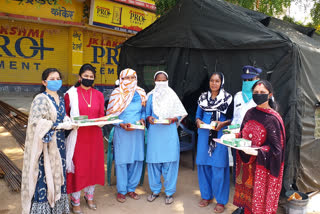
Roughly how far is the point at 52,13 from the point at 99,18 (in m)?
Result: 1.72

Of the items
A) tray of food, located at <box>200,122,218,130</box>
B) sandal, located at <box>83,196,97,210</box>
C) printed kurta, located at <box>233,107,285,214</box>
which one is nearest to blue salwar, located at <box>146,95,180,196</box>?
tray of food, located at <box>200,122,218,130</box>

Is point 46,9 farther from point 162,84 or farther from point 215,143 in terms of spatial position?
point 215,143

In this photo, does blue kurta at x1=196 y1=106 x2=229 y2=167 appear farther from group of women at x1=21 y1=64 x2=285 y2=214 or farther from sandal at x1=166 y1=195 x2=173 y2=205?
sandal at x1=166 y1=195 x2=173 y2=205

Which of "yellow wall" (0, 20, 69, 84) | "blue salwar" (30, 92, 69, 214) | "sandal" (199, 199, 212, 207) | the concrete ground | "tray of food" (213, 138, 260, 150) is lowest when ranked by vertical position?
the concrete ground

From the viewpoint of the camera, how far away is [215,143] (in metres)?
3.27

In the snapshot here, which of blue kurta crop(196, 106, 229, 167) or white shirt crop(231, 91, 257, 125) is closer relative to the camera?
blue kurta crop(196, 106, 229, 167)

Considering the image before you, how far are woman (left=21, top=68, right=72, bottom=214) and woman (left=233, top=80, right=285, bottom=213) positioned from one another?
1910mm

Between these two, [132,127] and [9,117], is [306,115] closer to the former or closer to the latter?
[132,127]

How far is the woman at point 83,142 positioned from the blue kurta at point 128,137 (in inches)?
11.5

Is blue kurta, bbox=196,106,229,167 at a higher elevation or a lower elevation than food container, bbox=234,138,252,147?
lower

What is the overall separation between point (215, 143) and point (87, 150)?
157 centimetres

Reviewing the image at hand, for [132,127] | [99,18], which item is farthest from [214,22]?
[99,18]

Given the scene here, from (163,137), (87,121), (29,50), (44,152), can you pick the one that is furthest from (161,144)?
(29,50)

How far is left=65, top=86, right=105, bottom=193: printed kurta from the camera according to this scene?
307cm
